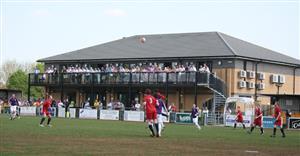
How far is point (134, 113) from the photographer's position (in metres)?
55.6

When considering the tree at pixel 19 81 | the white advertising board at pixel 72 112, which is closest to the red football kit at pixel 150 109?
the white advertising board at pixel 72 112

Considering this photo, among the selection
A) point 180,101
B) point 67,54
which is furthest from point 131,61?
point 67,54

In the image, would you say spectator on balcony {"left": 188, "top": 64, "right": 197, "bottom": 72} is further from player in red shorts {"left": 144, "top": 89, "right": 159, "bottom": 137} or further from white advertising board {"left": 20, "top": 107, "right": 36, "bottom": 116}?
player in red shorts {"left": 144, "top": 89, "right": 159, "bottom": 137}

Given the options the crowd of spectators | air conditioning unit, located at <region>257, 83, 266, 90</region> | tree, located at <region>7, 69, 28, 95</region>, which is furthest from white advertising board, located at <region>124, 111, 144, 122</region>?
tree, located at <region>7, 69, 28, 95</region>

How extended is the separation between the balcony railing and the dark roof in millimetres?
2932

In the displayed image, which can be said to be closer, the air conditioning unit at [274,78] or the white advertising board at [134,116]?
the white advertising board at [134,116]

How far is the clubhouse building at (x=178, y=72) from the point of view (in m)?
58.0

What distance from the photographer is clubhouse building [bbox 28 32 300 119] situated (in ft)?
190

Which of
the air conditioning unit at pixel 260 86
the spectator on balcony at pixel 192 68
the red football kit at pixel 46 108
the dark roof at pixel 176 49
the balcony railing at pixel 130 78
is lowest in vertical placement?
the red football kit at pixel 46 108

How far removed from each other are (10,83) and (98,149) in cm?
8681

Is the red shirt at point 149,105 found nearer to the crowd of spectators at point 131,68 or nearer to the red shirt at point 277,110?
the red shirt at point 277,110

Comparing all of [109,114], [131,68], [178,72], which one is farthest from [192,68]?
[131,68]

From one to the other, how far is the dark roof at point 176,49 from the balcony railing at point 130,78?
2.93m

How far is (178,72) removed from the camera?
57562 mm
